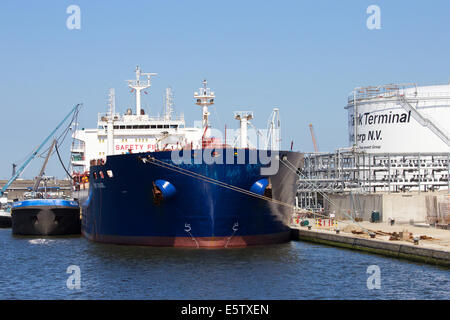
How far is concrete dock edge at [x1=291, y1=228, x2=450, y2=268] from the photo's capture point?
2450 cm

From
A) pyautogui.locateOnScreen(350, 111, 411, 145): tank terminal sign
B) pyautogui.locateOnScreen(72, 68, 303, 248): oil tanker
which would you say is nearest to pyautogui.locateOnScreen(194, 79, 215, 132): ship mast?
pyautogui.locateOnScreen(72, 68, 303, 248): oil tanker

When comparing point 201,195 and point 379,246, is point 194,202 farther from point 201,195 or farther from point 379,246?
point 379,246

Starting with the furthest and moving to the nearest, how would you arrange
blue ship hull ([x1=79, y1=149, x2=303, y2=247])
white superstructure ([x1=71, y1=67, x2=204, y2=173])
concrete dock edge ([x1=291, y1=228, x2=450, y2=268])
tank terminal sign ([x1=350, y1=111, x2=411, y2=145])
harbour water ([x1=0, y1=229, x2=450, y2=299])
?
tank terminal sign ([x1=350, y1=111, x2=411, y2=145]) < white superstructure ([x1=71, y1=67, x2=204, y2=173]) < blue ship hull ([x1=79, y1=149, x2=303, y2=247]) < concrete dock edge ([x1=291, y1=228, x2=450, y2=268]) < harbour water ([x1=0, y1=229, x2=450, y2=299])

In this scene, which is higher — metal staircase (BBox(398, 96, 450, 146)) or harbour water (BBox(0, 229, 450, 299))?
metal staircase (BBox(398, 96, 450, 146))

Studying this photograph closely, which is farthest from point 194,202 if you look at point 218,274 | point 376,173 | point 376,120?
point 376,120

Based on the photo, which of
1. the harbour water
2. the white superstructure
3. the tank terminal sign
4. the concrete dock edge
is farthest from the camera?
the tank terminal sign

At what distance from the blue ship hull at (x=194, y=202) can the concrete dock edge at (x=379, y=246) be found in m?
2.73

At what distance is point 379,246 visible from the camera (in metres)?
28.3

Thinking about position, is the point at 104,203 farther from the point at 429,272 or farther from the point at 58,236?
the point at 429,272

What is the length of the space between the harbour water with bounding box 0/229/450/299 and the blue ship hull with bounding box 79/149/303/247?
754 millimetres

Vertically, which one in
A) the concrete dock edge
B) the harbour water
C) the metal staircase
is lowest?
the harbour water

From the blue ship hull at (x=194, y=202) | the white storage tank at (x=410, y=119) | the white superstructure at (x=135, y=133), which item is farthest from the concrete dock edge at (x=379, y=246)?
the white storage tank at (x=410, y=119)

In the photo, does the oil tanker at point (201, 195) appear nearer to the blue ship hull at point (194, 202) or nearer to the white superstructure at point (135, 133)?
the blue ship hull at point (194, 202)

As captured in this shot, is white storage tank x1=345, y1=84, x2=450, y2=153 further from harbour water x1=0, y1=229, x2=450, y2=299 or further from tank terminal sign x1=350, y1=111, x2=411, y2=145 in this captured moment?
harbour water x1=0, y1=229, x2=450, y2=299
